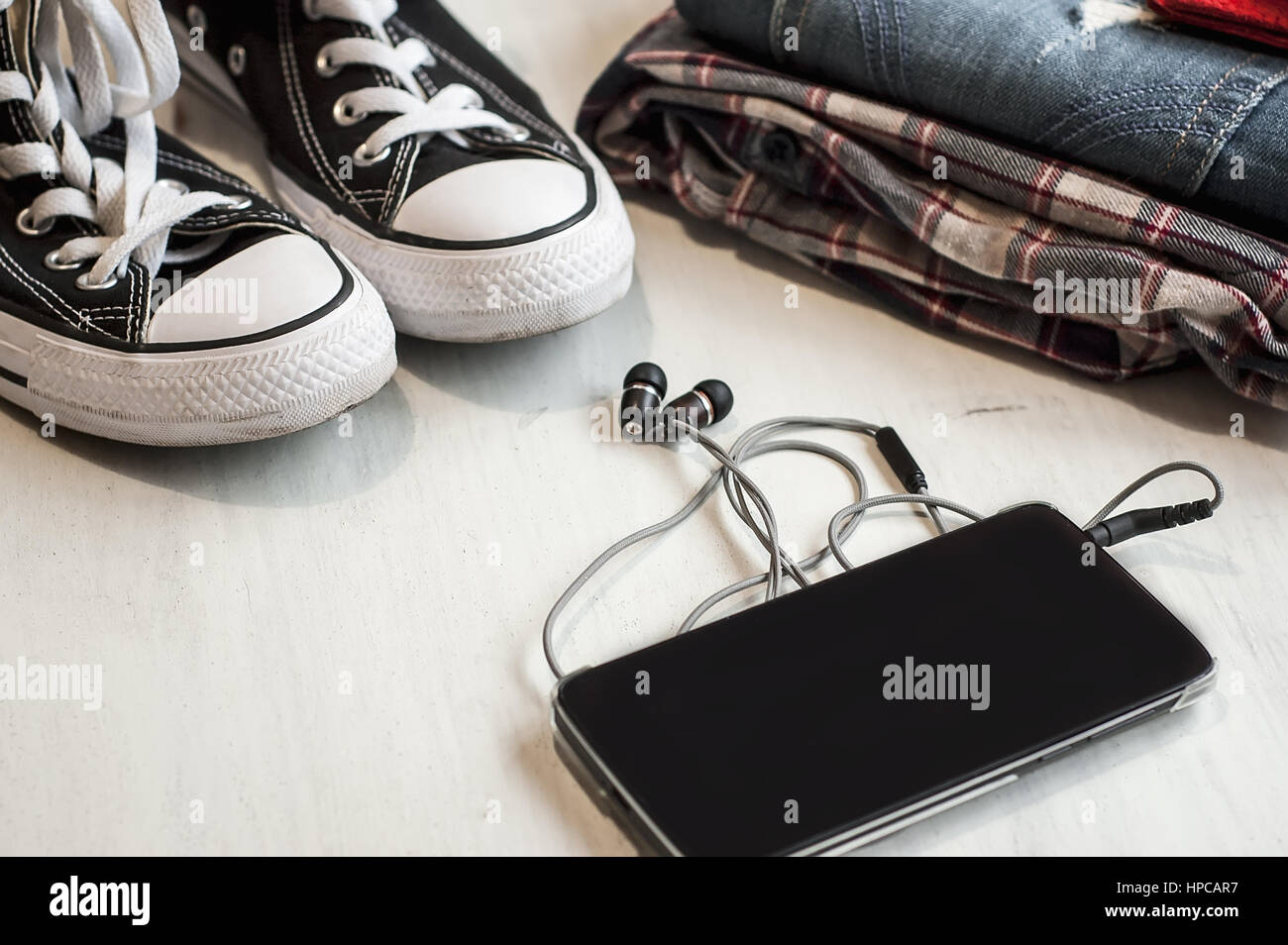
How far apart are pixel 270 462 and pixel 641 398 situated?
236mm

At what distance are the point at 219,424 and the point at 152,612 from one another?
112 mm

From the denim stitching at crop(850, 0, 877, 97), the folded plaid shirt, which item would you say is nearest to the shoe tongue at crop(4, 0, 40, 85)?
the folded plaid shirt

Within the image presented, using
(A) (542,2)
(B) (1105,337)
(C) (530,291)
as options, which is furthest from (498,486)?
(A) (542,2)

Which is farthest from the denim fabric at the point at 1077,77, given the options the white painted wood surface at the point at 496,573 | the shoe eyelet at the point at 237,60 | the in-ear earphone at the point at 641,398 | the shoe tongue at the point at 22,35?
the shoe tongue at the point at 22,35

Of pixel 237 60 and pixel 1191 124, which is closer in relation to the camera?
pixel 1191 124

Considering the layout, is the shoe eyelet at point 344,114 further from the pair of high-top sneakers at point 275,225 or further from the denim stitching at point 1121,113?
the denim stitching at point 1121,113

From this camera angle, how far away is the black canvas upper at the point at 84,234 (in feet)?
2.32

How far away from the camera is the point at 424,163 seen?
2.60 feet

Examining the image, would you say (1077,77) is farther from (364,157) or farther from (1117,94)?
(364,157)

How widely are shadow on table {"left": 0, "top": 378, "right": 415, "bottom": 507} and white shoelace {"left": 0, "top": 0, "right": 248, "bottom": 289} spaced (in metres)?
0.11

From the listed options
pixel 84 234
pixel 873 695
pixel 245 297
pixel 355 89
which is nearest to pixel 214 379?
pixel 245 297
